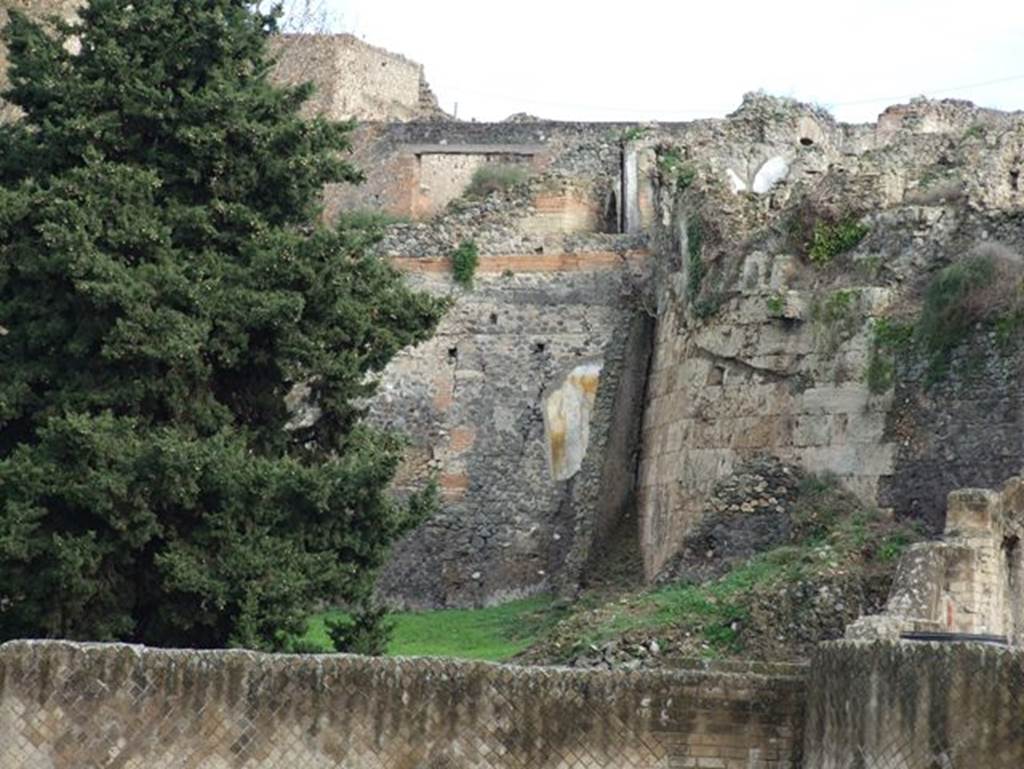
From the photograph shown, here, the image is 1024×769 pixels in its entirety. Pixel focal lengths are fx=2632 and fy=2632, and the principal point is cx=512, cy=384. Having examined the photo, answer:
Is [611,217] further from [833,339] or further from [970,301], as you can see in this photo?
[970,301]

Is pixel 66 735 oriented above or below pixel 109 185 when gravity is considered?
below

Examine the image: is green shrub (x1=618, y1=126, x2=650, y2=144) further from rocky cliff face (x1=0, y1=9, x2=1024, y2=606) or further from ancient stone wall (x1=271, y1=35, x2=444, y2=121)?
ancient stone wall (x1=271, y1=35, x2=444, y2=121)

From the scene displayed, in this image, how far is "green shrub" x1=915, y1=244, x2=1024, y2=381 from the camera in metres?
22.9

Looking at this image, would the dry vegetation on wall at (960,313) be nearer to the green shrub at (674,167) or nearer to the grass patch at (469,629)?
the grass patch at (469,629)

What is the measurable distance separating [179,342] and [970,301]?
24.2ft

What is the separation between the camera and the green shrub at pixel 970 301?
22859mm

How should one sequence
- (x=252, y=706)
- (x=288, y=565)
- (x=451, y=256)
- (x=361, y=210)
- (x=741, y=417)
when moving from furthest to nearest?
(x=361, y=210) < (x=451, y=256) < (x=741, y=417) < (x=288, y=565) < (x=252, y=706)

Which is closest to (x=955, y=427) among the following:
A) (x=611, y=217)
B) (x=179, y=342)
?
(x=179, y=342)

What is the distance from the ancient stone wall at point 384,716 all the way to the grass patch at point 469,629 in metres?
8.07

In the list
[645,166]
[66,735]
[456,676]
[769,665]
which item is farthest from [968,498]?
[645,166]

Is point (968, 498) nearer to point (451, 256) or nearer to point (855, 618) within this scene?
point (855, 618)

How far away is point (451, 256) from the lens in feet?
106

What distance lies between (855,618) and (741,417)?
16.6 feet

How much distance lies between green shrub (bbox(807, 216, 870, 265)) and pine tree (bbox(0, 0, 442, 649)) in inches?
226
